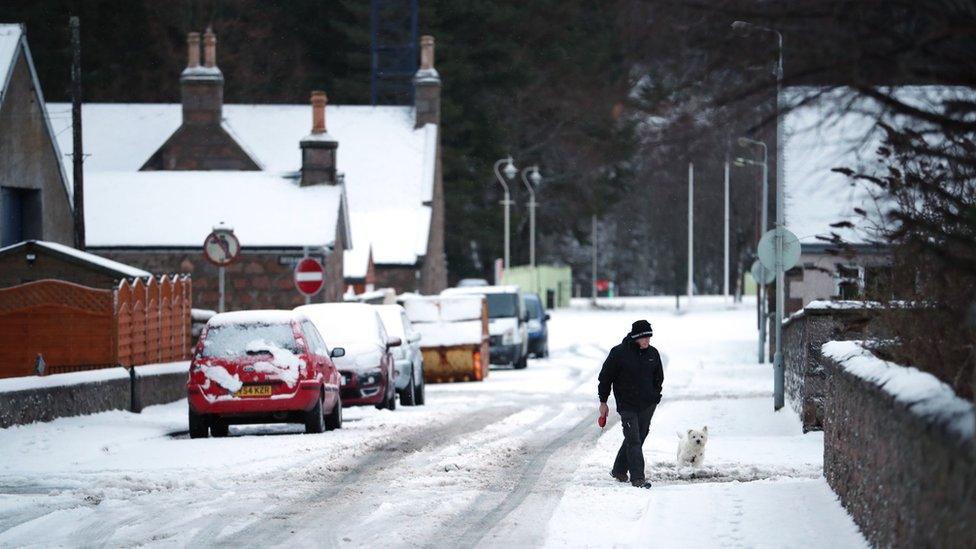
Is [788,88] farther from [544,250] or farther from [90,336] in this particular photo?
[544,250]

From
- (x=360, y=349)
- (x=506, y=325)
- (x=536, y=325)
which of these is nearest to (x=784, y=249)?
(x=360, y=349)

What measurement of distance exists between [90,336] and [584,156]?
5643 centimetres

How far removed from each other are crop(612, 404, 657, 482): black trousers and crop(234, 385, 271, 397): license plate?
6.54m

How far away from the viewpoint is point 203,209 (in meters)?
49.2

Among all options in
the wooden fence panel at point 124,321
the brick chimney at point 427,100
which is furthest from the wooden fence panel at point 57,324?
the brick chimney at point 427,100

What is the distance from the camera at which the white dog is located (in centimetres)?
1692

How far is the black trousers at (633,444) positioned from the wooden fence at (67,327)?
553 inches

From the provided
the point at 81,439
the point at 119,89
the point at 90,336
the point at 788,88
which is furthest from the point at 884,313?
the point at 119,89

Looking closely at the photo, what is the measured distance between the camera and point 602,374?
1659 centimetres

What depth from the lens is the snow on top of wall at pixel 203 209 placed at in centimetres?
4744

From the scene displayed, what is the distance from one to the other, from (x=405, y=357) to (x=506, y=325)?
51.7 ft

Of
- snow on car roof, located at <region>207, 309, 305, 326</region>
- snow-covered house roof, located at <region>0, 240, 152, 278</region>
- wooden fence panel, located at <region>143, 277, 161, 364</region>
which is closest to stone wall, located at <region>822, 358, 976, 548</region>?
snow on car roof, located at <region>207, 309, 305, 326</region>

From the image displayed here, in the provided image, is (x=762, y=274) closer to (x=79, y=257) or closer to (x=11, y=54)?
(x=79, y=257)

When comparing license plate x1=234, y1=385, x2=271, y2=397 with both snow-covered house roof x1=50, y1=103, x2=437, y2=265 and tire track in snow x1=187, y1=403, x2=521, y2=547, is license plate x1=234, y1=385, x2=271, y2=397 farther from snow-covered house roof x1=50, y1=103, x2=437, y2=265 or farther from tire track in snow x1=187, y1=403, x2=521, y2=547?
snow-covered house roof x1=50, y1=103, x2=437, y2=265
